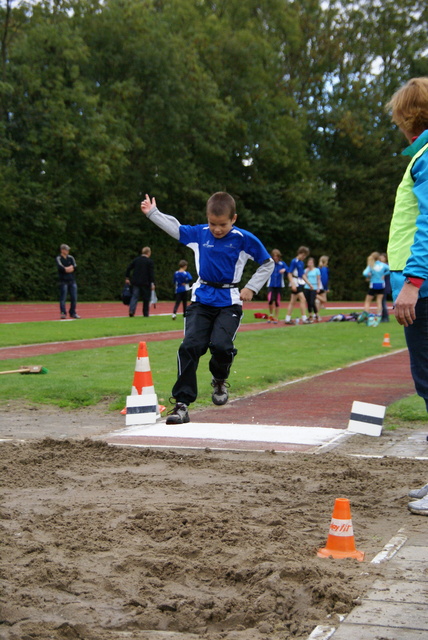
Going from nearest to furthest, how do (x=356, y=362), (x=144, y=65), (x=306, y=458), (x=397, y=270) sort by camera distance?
(x=397, y=270) < (x=306, y=458) < (x=356, y=362) < (x=144, y=65)

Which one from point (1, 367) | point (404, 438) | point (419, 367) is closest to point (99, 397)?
point (1, 367)

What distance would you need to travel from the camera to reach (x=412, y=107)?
16.8ft

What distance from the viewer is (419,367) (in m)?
5.18

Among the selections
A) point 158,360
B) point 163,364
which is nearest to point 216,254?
point 163,364

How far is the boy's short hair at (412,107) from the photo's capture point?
5.08 metres

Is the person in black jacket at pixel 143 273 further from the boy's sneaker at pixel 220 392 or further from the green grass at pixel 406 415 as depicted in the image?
the boy's sneaker at pixel 220 392

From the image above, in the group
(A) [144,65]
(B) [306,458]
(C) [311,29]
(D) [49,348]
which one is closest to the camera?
(B) [306,458]

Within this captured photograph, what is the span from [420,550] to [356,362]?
1069 cm

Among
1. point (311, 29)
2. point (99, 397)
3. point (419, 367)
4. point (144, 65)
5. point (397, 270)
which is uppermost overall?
point (311, 29)

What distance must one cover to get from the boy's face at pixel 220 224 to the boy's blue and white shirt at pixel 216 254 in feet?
0.33

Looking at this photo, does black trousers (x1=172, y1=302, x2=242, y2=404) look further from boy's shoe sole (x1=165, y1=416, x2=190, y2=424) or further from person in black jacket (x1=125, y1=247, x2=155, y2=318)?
person in black jacket (x1=125, y1=247, x2=155, y2=318)

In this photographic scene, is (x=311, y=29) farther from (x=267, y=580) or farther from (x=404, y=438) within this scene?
(x=267, y=580)

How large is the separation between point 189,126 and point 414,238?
40.8m

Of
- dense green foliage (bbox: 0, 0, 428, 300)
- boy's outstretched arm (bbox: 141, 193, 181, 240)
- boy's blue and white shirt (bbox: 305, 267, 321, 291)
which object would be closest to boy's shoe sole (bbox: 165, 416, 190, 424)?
boy's outstretched arm (bbox: 141, 193, 181, 240)
